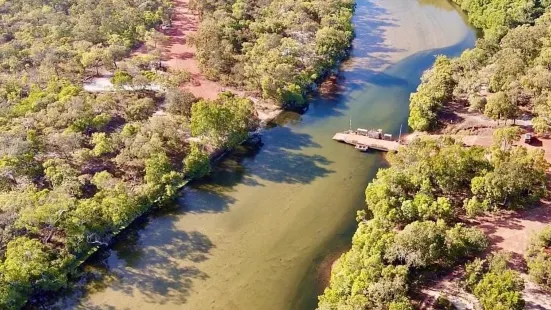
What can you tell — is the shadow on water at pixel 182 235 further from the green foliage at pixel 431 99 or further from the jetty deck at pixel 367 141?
the green foliage at pixel 431 99

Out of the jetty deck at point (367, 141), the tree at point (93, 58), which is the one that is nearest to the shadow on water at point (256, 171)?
the jetty deck at point (367, 141)

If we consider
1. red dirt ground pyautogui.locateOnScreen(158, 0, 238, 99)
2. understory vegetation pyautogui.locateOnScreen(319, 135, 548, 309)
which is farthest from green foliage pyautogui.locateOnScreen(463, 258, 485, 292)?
red dirt ground pyautogui.locateOnScreen(158, 0, 238, 99)

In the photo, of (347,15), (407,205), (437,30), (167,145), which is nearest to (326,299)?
(407,205)

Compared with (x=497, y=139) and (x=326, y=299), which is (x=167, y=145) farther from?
(x=497, y=139)

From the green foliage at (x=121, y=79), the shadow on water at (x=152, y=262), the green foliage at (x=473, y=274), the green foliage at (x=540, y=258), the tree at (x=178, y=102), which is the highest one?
the green foliage at (x=121, y=79)

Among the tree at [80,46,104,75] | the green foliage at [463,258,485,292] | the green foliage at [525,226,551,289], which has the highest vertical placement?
the tree at [80,46,104,75]

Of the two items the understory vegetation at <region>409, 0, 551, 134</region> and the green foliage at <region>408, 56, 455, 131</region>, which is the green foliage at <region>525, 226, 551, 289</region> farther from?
the green foliage at <region>408, 56, 455, 131</region>

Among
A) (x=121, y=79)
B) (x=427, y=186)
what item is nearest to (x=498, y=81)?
(x=427, y=186)
